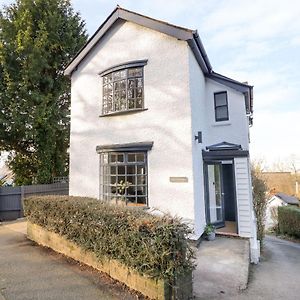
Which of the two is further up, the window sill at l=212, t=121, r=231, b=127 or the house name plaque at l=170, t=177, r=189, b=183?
the window sill at l=212, t=121, r=231, b=127

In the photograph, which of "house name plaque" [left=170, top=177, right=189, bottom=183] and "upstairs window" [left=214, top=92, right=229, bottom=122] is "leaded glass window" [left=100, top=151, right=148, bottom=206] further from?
"upstairs window" [left=214, top=92, right=229, bottom=122]

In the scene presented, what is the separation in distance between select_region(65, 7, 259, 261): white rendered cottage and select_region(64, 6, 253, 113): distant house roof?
0.04 m

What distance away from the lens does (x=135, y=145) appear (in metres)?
10.6

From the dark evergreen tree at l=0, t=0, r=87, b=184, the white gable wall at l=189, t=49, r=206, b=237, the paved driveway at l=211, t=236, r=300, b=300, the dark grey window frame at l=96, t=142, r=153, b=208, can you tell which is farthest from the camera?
the dark evergreen tree at l=0, t=0, r=87, b=184

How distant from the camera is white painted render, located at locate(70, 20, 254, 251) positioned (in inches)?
385

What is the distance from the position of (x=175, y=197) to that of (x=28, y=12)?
1624cm

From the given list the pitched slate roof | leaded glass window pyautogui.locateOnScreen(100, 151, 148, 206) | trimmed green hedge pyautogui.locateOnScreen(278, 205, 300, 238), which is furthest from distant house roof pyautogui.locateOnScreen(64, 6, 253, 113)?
trimmed green hedge pyautogui.locateOnScreen(278, 205, 300, 238)

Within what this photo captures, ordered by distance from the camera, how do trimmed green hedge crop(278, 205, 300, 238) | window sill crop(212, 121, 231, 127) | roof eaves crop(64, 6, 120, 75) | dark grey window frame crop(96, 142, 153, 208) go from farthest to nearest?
trimmed green hedge crop(278, 205, 300, 238) → window sill crop(212, 121, 231, 127) → roof eaves crop(64, 6, 120, 75) → dark grey window frame crop(96, 142, 153, 208)

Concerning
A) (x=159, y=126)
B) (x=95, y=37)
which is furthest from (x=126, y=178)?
(x=95, y=37)

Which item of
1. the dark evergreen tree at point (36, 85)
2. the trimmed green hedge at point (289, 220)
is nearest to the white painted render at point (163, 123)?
the dark evergreen tree at point (36, 85)

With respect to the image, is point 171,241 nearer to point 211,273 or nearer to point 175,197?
point 211,273

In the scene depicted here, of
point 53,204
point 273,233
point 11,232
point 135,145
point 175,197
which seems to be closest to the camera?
point 53,204

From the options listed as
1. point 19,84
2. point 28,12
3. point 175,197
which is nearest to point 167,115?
point 175,197

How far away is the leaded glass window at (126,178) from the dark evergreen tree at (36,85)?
822 cm
